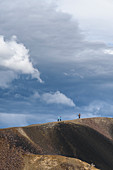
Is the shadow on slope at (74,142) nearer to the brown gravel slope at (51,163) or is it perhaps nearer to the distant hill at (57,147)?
the distant hill at (57,147)

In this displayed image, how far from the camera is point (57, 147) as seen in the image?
306ft

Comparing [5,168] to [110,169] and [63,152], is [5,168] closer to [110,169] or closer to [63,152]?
[63,152]

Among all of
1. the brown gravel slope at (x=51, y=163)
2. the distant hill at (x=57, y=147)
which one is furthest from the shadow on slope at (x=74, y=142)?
the brown gravel slope at (x=51, y=163)

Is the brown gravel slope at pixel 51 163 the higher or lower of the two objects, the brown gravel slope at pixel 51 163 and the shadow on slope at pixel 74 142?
the lower

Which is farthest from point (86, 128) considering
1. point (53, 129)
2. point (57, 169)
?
point (57, 169)

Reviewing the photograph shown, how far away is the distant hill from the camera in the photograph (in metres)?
Answer: 68.3

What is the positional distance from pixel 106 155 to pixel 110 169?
8137mm

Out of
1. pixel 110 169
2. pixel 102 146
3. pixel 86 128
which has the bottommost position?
pixel 110 169

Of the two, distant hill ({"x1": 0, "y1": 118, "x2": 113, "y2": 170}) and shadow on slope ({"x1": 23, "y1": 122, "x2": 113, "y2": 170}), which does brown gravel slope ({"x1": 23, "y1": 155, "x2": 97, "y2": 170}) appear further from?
shadow on slope ({"x1": 23, "y1": 122, "x2": 113, "y2": 170})

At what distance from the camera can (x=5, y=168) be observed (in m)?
65.1

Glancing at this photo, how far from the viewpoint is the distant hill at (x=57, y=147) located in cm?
6831

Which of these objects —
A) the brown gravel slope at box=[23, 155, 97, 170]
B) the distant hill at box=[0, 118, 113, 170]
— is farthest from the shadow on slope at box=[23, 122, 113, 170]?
the brown gravel slope at box=[23, 155, 97, 170]

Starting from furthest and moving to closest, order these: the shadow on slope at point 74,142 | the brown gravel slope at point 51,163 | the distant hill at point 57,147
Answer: the shadow on slope at point 74,142, the distant hill at point 57,147, the brown gravel slope at point 51,163

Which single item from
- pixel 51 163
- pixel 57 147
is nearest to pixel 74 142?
pixel 57 147
